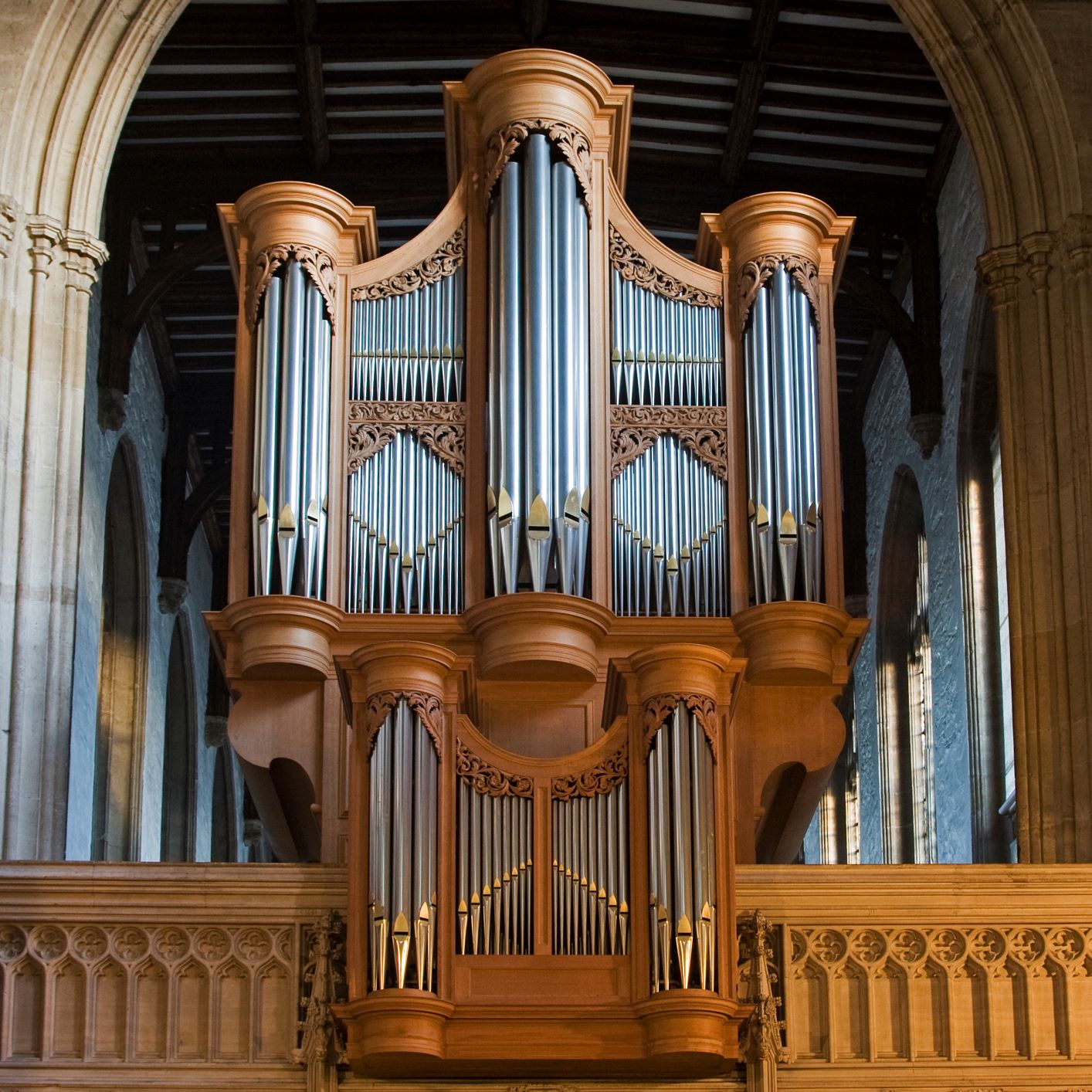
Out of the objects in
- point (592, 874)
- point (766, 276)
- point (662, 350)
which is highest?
point (766, 276)

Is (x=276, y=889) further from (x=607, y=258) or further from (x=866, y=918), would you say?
(x=607, y=258)

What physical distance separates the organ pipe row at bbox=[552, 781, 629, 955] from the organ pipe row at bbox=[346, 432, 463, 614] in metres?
2.54

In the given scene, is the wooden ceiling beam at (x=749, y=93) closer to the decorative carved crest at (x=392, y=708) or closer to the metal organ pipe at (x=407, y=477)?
the metal organ pipe at (x=407, y=477)

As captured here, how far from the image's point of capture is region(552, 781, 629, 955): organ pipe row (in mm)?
14242

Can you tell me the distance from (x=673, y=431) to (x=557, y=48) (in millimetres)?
7154

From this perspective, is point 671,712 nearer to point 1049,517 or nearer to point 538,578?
point 538,578

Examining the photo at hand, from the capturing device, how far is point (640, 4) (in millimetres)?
22703

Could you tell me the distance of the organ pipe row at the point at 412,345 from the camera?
17.4 m

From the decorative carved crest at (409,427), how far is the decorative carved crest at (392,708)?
283 cm

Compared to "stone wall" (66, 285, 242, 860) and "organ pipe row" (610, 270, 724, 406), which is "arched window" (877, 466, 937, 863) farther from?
"organ pipe row" (610, 270, 724, 406)

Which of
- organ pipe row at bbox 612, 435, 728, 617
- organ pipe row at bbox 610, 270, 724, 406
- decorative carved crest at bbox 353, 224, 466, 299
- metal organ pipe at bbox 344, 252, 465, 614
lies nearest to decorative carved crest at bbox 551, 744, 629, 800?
organ pipe row at bbox 612, 435, 728, 617

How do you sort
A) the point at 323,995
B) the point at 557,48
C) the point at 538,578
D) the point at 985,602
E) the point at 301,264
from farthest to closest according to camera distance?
the point at 557,48, the point at 985,602, the point at 301,264, the point at 538,578, the point at 323,995

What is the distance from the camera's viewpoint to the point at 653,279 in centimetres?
1784

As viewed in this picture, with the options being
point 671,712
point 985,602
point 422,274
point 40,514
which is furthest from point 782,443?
point 985,602
